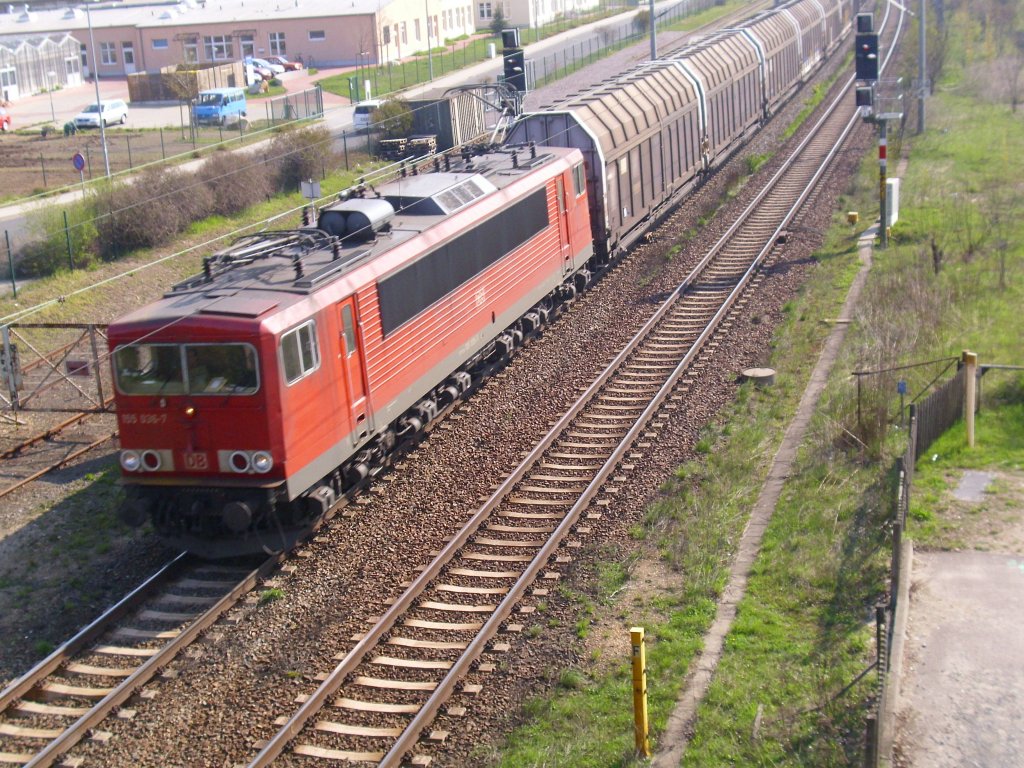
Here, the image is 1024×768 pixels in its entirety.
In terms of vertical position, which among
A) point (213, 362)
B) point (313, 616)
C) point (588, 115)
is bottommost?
point (313, 616)

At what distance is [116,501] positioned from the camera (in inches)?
564

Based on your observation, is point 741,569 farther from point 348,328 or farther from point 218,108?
point 218,108

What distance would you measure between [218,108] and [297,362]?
43624 mm

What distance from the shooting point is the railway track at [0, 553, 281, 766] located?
954 centimetres

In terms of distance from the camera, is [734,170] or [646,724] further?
[734,170]

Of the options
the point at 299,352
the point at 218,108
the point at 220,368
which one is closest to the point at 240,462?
the point at 220,368

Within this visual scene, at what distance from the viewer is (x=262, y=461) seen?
11.7 meters

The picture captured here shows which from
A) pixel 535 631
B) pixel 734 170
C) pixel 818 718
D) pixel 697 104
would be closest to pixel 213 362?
pixel 535 631

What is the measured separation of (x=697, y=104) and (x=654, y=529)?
20564 mm

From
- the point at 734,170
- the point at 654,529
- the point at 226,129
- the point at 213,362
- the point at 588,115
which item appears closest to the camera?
the point at 213,362

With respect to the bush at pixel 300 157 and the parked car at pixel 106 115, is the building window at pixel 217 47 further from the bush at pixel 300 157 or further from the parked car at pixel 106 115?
the bush at pixel 300 157

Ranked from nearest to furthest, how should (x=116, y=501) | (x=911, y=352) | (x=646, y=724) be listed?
(x=646, y=724) < (x=116, y=501) < (x=911, y=352)

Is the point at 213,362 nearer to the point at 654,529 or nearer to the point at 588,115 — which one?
the point at 654,529

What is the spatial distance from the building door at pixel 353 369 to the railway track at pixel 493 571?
1.74m
